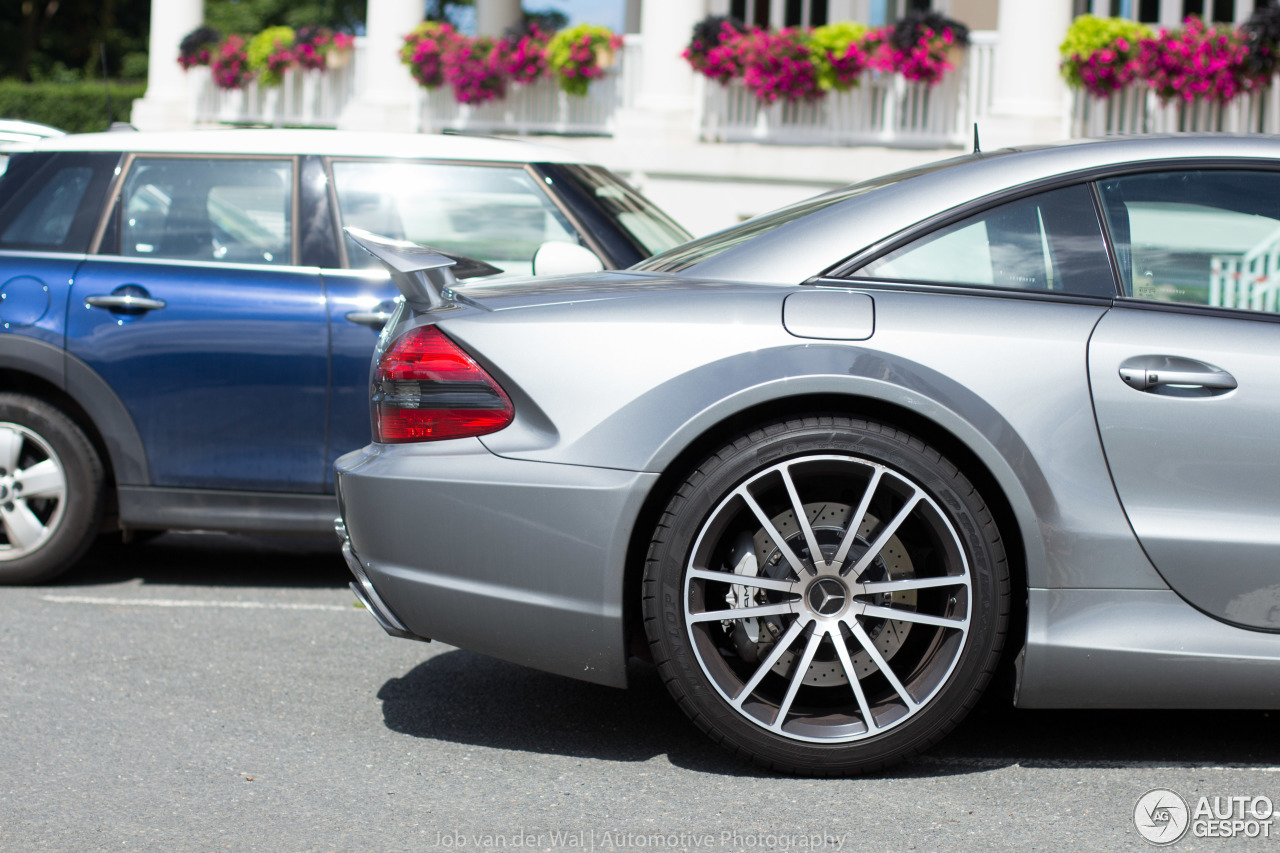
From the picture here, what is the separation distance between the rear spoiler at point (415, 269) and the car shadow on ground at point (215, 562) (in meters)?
2.18

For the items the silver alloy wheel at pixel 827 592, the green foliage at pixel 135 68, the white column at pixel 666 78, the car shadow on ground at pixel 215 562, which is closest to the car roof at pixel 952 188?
the silver alloy wheel at pixel 827 592

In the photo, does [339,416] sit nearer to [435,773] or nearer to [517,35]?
[435,773]

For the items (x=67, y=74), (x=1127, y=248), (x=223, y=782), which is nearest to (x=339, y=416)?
(x=223, y=782)

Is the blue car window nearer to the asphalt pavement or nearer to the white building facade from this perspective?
the asphalt pavement

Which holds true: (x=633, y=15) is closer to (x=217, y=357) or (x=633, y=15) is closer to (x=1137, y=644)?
(x=217, y=357)

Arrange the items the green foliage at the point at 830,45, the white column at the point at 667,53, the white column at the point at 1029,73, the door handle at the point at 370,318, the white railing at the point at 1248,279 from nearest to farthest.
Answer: the white railing at the point at 1248,279
the door handle at the point at 370,318
the white column at the point at 1029,73
the green foliage at the point at 830,45
the white column at the point at 667,53

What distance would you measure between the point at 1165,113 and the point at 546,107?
21.3 feet

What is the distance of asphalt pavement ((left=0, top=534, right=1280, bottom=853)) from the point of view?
2992 millimetres

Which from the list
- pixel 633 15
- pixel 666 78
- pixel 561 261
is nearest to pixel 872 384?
pixel 561 261

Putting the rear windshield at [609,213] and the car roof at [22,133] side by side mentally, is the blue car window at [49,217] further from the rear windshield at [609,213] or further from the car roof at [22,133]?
the rear windshield at [609,213]

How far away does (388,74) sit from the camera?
1634cm

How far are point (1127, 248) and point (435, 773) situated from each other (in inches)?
80.8

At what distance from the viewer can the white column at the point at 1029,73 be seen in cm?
1246

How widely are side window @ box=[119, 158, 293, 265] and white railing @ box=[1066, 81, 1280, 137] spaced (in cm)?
841
